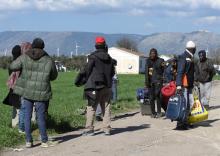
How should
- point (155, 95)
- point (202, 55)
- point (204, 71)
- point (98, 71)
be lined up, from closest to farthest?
point (98, 71), point (155, 95), point (202, 55), point (204, 71)

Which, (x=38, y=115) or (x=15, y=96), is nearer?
(x=38, y=115)

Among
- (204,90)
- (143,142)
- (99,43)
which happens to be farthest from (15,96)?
(204,90)

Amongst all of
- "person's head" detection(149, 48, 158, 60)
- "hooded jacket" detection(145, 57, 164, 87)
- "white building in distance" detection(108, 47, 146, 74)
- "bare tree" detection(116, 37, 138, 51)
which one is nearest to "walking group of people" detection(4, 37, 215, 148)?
"hooded jacket" detection(145, 57, 164, 87)

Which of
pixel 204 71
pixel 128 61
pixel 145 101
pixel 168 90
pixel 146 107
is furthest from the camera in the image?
pixel 128 61

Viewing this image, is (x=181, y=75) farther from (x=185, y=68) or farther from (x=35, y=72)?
(x=35, y=72)

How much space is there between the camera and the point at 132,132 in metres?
13.0

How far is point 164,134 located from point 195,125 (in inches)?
66.0

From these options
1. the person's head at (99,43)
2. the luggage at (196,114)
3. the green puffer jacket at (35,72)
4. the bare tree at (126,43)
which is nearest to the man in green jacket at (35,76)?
the green puffer jacket at (35,72)

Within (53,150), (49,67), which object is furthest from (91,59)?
(53,150)

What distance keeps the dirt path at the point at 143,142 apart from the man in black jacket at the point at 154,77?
131 cm

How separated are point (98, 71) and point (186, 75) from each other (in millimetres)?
2165

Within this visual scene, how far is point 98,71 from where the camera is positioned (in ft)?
39.6

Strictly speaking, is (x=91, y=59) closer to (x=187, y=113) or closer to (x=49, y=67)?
(x=49, y=67)

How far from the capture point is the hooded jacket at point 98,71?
39.5 feet
